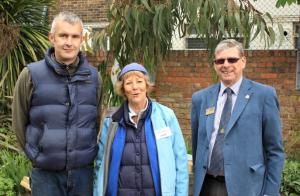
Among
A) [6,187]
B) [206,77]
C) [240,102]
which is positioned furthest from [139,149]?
[206,77]

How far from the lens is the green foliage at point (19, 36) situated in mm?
8094

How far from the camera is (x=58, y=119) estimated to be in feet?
10.7

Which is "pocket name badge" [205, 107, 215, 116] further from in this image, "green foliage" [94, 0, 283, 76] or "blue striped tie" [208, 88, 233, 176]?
"green foliage" [94, 0, 283, 76]

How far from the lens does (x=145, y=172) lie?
3270 mm

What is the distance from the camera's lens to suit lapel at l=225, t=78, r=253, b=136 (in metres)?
3.25

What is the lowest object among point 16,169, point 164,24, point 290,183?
point 290,183

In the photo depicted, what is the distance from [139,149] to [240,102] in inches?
30.6

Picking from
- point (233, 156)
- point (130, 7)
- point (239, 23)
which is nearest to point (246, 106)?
point (233, 156)

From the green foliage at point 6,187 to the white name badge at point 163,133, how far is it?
2.87m

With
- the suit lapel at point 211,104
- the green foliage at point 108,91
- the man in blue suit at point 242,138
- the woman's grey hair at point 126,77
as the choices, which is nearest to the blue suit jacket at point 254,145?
the man in blue suit at point 242,138

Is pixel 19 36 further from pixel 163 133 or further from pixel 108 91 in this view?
pixel 163 133

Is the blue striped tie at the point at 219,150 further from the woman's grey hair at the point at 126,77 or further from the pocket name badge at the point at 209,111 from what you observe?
the woman's grey hair at the point at 126,77

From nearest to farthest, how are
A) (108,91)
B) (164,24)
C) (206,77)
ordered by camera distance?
(164,24) → (108,91) → (206,77)

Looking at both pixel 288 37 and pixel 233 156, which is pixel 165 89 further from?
pixel 233 156
